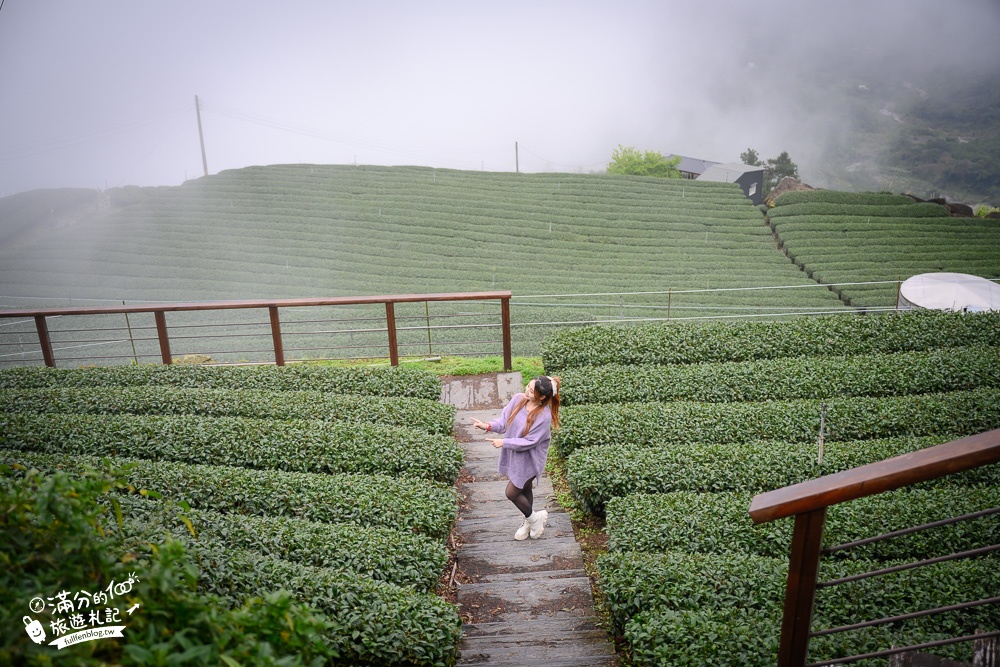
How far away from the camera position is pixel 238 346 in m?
16.2

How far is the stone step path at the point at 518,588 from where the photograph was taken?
12.8ft

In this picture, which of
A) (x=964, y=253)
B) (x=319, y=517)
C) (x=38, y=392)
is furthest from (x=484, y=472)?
(x=964, y=253)

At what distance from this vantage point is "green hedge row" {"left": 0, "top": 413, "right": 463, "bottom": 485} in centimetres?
553

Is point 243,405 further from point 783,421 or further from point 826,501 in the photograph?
point 826,501

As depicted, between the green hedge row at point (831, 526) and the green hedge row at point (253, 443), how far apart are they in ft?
6.32

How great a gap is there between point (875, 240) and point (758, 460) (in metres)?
23.2

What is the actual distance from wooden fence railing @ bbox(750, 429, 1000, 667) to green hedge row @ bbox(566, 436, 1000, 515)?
2.84m

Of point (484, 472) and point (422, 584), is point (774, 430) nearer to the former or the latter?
point (484, 472)

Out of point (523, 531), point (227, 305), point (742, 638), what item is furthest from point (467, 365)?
point (742, 638)

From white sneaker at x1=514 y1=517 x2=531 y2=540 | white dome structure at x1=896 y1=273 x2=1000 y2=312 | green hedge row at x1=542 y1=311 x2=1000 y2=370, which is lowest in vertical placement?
white sneaker at x1=514 y1=517 x2=531 y2=540

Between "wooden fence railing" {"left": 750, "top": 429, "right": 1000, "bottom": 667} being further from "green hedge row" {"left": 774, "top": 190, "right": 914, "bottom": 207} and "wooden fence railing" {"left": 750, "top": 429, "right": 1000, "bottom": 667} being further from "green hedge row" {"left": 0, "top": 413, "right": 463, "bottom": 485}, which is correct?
"green hedge row" {"left": 774, "top": 190, "right": 914, "bottom": 207}

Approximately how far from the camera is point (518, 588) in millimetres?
4570

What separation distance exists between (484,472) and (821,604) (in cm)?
361

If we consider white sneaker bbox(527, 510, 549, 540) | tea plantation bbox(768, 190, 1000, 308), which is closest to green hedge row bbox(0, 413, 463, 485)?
white sneaker bbox(527, 510, 549, 540)
